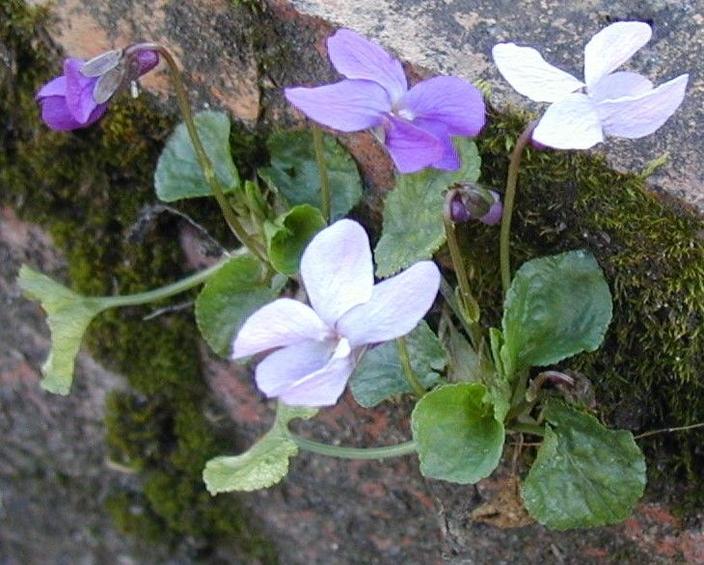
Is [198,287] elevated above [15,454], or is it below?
above

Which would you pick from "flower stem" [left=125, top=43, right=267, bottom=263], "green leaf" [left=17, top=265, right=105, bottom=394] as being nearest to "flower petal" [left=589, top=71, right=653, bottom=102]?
"flower stem" [left=125, top=43, right=267, bottom=263]

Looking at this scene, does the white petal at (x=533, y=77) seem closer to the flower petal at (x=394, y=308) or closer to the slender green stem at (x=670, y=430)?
the flower petal at (x=394, y=308)

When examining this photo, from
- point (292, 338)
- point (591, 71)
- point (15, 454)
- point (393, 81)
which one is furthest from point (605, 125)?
point (15, 454)

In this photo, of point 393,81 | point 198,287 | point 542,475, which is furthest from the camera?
point 198,287

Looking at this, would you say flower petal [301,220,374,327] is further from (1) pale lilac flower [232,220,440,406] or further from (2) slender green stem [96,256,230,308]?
(2) slender green stem [96,256,230,308]

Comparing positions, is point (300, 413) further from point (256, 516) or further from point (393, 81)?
point (256, 516)

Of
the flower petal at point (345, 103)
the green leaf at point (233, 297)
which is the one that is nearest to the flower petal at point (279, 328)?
the flower petal at point (345, 103)

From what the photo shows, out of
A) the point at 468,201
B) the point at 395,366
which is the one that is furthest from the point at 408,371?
the point at 468,201
